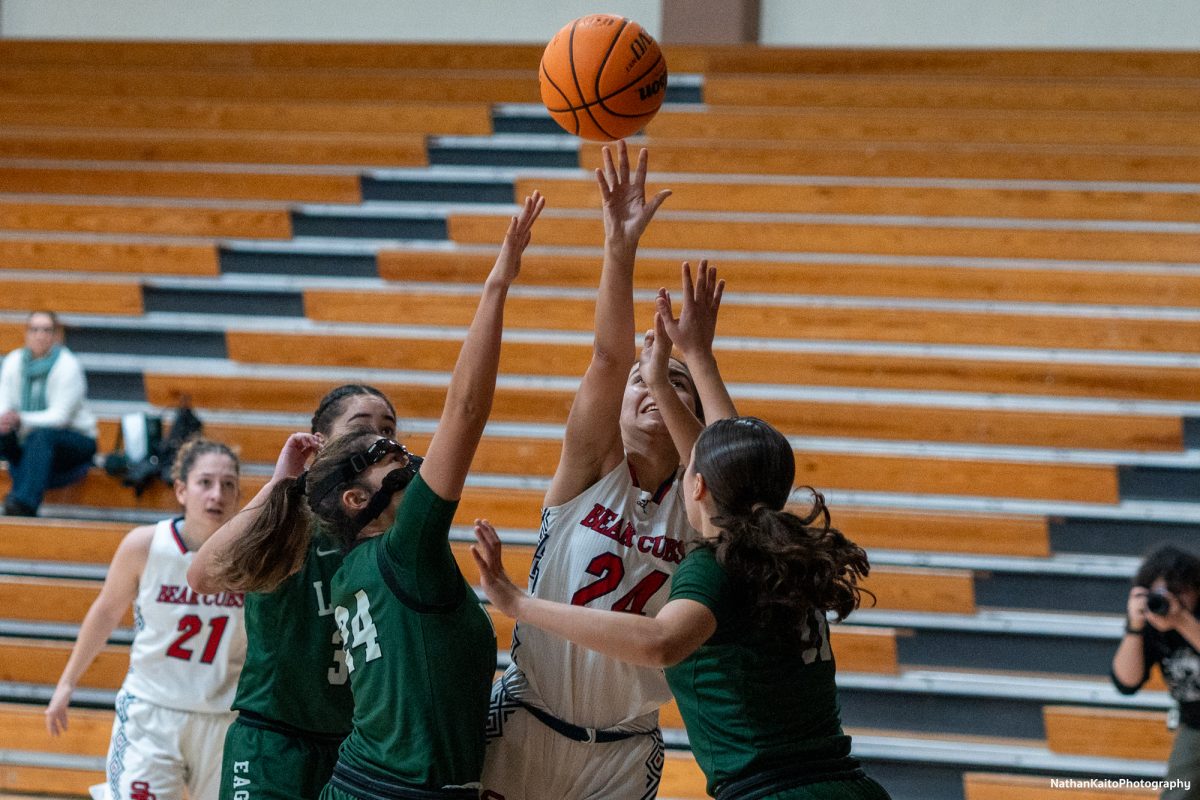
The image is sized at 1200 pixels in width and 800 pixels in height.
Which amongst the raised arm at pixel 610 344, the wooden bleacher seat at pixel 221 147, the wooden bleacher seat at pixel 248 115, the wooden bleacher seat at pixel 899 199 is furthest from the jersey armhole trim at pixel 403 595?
the wooden bleacher seat at pixel 248 115

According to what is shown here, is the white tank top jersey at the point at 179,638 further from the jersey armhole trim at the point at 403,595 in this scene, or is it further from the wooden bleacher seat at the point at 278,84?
the wooden bleacher seat at the point at 278,84

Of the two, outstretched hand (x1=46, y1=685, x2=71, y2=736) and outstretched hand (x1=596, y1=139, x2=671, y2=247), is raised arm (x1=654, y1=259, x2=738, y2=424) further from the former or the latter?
outstretched hand (x1=46, y1=685, x2=71, y2=736)

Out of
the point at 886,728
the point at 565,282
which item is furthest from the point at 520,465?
the point at 886,728

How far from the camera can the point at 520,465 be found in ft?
21.7

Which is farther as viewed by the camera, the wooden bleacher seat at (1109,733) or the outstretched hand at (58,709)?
the wooden bleacher seat at (1109,733)

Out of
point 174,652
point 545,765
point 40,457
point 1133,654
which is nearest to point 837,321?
point 1133,654

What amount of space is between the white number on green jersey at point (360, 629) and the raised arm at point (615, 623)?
0.27 metres

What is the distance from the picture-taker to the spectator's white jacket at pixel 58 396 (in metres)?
6.65

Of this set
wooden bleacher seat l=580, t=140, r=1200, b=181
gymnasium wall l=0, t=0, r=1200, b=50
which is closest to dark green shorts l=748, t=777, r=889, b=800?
wooden bleacher seat l=580, t=140, r=1200, b=181

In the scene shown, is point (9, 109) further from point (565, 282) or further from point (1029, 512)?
point (1029, 512)

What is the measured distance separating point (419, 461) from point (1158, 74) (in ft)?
23.9

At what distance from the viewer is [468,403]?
2508 millimetres

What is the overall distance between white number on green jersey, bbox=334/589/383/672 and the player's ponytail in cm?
30

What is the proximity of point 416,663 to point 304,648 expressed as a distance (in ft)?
2.04
